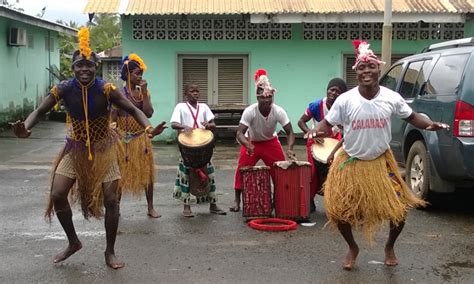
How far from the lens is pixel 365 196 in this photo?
15.5 feet

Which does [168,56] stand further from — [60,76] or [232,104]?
[60,76]

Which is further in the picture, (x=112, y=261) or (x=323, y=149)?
(x=323, y=149)

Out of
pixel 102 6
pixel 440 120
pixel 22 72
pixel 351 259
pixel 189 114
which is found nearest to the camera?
pixel 351 259

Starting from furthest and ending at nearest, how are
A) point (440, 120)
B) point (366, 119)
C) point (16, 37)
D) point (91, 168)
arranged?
point (16, 37), point (440, 120), point (91, 168), point (366, 119)

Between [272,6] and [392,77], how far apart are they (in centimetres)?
540

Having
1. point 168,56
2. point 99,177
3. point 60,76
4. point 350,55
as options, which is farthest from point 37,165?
point 60,76

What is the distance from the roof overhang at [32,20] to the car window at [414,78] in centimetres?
1138

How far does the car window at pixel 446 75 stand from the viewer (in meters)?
6.28

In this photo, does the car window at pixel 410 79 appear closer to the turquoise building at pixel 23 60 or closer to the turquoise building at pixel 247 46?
the turquoise building at pixel 247 46

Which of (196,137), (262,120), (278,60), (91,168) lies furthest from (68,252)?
(278,60)

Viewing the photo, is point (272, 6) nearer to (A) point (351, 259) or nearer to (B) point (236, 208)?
(B) point (236, 208)

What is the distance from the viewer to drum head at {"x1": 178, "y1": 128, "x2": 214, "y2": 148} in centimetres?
659

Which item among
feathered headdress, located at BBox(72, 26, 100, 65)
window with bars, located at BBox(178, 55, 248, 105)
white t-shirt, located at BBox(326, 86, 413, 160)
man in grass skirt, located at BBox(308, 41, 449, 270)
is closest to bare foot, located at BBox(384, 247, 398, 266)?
man in grass skirt, located at BBox(308, 41, 449, 270)

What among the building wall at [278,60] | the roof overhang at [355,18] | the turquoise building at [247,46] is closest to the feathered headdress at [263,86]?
the roof overhang at [355,18]
